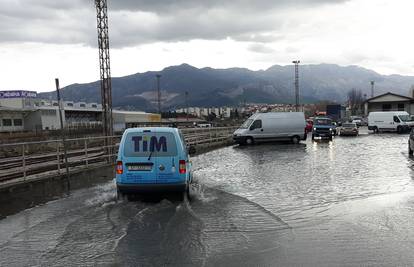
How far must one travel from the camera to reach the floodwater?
6.04 meters

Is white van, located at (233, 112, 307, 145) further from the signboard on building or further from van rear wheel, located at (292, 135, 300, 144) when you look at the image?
the signboard on building

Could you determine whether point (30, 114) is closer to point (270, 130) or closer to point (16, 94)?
point (16, 94)

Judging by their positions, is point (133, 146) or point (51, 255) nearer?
point (51, 255)

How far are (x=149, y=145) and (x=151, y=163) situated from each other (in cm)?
45

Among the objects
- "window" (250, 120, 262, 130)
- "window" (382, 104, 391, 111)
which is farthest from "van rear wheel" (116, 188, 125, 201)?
"window" (382, 104, 391, 111)

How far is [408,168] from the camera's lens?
1569 centimetres

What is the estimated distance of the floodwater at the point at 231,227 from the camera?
6.04 m

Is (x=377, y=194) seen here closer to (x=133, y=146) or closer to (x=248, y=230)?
(x=248, y=230)

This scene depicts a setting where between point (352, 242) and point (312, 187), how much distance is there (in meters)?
5.45

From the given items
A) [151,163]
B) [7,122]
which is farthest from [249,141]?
[7,122]

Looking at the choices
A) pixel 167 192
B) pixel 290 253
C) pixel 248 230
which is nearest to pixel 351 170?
pixel 167 192

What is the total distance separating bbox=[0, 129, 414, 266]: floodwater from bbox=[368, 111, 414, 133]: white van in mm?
34752

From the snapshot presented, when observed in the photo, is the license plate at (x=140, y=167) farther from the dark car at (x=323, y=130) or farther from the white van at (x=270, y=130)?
the dark car at (x=323, y=130)

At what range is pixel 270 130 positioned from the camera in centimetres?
3180
